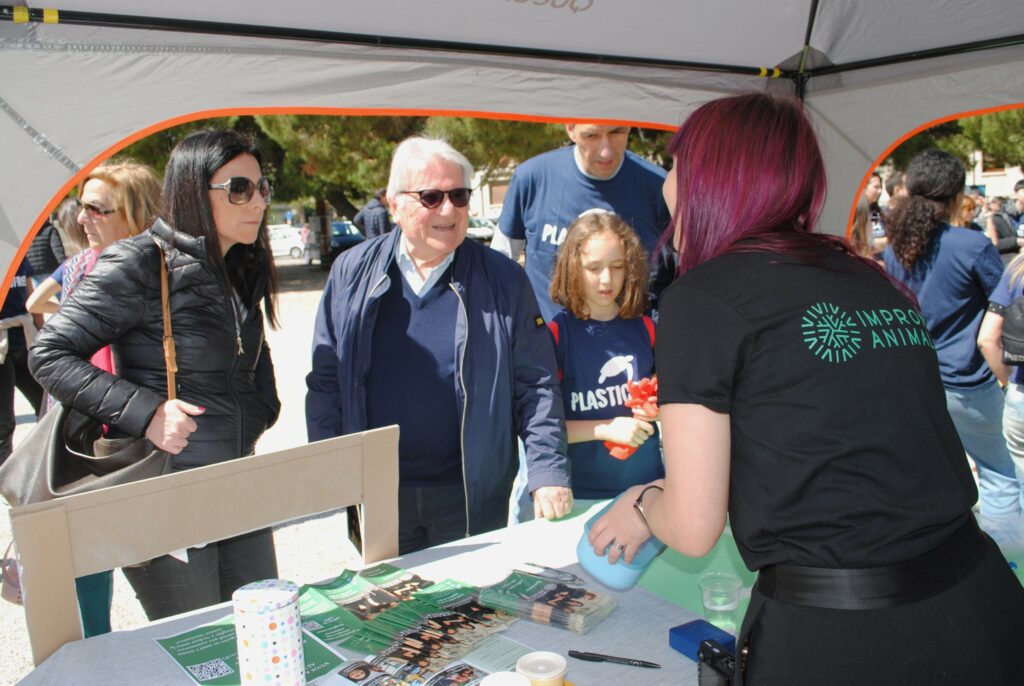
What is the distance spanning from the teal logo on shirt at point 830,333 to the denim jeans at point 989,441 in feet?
10.1

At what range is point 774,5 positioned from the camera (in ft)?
10.2

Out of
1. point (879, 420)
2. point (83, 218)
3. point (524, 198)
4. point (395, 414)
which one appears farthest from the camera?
point (524, 198)

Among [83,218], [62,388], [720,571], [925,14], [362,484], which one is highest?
[925,14]

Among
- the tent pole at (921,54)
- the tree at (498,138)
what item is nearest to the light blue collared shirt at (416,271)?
the tent pole at (921,54)

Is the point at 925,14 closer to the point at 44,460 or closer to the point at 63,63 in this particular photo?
the point at 63,63

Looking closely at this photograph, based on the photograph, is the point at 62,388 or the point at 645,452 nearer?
the point at 62,388

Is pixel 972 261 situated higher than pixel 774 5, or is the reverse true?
pixel 774 5

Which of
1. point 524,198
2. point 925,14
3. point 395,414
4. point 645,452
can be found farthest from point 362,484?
point 925,14

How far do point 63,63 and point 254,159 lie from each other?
0.52 metres

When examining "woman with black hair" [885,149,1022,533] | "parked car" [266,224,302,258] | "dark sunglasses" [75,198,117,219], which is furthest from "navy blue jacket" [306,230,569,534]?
"parked car" [266,224,302,258]

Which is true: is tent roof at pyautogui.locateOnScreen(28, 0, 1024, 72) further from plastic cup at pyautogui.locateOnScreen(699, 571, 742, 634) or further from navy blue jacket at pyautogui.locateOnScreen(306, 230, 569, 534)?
plastic cup at pyautogui.locateOnScreen(699, 571, 742, 634)

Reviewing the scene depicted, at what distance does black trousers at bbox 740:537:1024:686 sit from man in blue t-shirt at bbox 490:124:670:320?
212cm

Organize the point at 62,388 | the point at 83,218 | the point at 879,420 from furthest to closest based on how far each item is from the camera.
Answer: the point at 83,218
the point at 62,388
the point at 879,420

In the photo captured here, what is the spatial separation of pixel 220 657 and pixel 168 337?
946 millimetres
